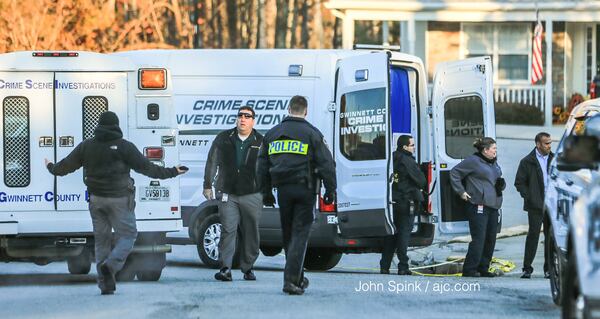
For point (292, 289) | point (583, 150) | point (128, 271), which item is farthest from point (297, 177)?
point (583, 150)

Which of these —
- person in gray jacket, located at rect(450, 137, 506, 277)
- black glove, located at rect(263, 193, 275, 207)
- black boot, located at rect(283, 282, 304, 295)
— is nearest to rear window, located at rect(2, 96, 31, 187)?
black glove, located at rect(263, 193, 275, 207)

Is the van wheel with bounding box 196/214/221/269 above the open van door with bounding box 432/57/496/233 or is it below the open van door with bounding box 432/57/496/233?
below

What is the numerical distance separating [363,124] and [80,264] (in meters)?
3.50

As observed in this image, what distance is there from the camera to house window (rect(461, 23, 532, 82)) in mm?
37094

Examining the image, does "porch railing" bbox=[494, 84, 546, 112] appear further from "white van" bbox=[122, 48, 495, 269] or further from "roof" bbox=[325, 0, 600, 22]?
"white van" bbox=[122, 48, 495, 269]

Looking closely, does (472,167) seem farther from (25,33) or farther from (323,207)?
(25,33)

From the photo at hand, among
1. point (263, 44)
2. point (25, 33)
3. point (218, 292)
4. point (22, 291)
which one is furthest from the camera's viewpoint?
point (263, 44)

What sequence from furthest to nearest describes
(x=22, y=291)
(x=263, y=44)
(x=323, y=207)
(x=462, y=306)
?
(x=263, y=44), (x=323, y=207), (x=22, y=291), (x=462, y=306)

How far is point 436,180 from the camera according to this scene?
16.6 m

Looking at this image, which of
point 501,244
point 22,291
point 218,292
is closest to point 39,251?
point 22,291

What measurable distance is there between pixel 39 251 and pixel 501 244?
342 inches

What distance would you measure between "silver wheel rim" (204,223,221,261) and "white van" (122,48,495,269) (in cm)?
1

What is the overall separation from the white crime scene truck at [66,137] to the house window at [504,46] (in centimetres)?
2390

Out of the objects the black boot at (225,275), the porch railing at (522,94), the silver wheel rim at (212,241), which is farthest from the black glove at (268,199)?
the porch railing at (522,94)
